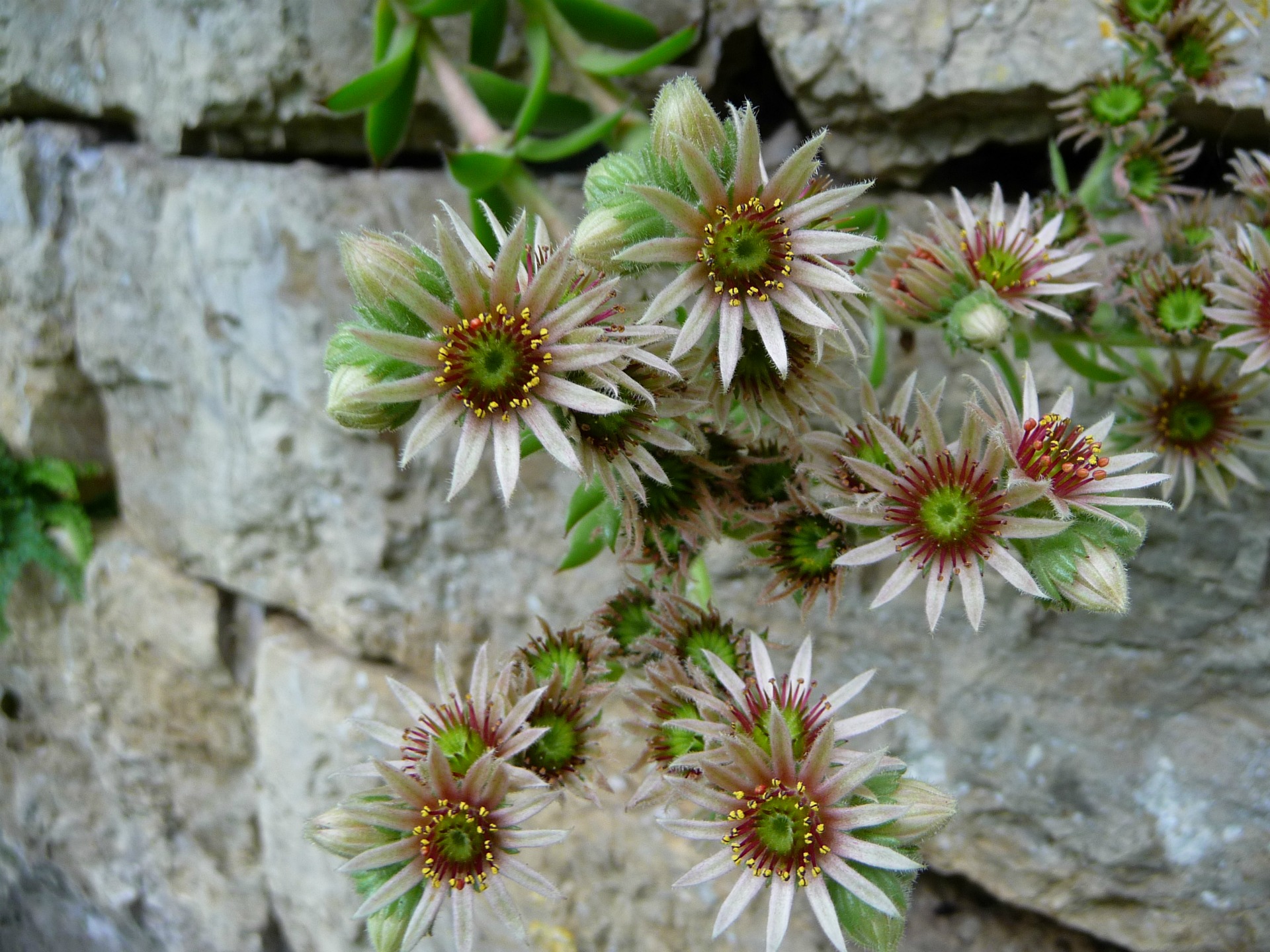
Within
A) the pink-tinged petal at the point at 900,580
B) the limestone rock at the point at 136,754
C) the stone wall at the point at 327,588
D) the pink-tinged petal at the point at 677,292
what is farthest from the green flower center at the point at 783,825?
the limestone rock at the point at 136,754

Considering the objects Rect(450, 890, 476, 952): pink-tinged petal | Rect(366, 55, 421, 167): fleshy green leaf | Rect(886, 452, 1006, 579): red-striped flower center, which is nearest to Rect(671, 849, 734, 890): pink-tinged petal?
Rect(450, 890, 476, 952): pink-tinged petal

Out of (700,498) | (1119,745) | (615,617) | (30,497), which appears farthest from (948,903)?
(30,497)

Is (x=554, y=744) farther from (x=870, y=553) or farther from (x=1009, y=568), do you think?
(x=1009, y=568)

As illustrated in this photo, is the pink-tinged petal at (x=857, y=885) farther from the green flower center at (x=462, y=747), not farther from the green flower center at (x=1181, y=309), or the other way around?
the green flower center at (x=1181, y=309)

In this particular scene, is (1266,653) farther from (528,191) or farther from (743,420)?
(528,191)

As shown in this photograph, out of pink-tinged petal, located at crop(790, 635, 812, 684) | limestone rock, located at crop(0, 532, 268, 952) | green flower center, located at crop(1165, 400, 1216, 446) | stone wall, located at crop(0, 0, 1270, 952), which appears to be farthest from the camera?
limestone rock, located at crop(0, 532, 268, 952)

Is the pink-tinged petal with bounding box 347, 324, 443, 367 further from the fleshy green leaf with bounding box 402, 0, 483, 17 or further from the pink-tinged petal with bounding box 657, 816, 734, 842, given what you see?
the fleshy green leaf with bounding box 402, 0, 483, 17

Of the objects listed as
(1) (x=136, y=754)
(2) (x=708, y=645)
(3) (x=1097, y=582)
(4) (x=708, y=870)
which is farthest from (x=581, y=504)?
(1) (x=136, y=754)
